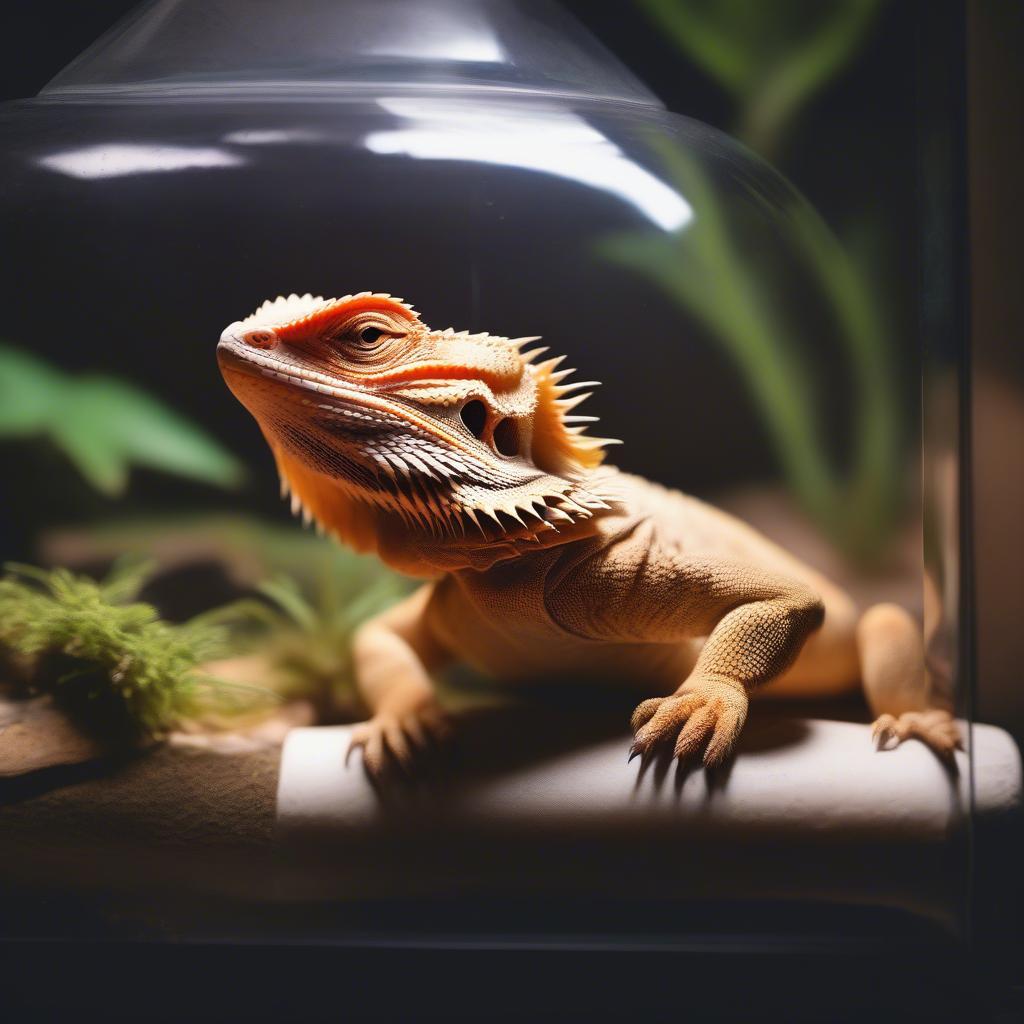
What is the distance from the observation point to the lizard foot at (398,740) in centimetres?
152

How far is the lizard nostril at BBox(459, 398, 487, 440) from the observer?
1497mm

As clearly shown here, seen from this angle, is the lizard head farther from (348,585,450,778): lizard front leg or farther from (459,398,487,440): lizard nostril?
(348,585,450,778): lizard front leg

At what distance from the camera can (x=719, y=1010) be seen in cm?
140

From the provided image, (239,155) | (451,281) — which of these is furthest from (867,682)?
(239,155)

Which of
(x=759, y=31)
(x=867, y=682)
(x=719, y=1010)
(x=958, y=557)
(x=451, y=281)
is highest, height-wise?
(x=759, y=31)

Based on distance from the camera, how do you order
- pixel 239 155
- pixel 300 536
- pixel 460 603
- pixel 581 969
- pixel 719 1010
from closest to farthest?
pixel 719 1010, pixel 581 969, pixel 239 155, pixel 460 603, pixel 300 536

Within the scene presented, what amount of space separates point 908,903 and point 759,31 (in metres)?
1.36

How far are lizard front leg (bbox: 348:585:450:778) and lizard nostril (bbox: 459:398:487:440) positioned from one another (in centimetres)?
47

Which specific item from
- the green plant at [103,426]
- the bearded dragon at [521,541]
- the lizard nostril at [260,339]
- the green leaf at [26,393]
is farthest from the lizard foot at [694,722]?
the green leaf at [26,393]

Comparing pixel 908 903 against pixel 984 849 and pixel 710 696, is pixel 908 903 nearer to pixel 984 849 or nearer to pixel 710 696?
pixel 984 849

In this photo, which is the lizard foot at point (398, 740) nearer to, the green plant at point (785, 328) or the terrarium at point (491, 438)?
the terrarium at point (491, 438)

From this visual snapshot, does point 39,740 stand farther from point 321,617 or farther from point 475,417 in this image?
point 475,417

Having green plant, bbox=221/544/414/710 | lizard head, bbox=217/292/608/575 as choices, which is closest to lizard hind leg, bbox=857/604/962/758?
lizard head, bbox=217/292/608/575

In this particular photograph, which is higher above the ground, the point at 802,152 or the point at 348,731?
the point at 802,152
